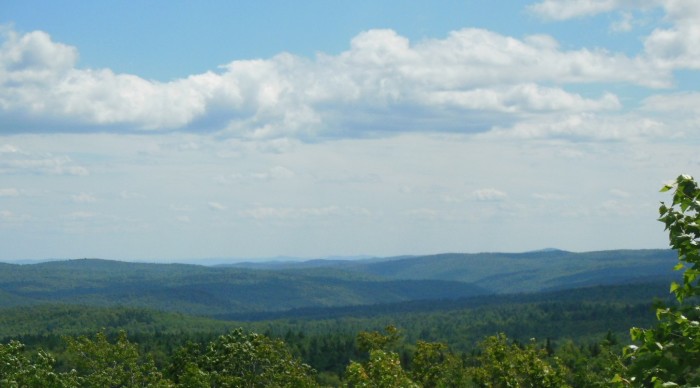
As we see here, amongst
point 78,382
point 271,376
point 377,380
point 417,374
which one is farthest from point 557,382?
point 78,382

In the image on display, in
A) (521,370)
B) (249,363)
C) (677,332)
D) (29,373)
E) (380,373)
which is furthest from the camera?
(249,363)

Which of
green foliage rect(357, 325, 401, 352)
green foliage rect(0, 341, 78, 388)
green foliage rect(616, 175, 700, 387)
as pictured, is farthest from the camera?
green foliage rect(357, 325, 401, 352)

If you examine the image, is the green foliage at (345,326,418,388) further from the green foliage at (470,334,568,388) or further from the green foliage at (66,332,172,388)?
the green foliage at (66,332,172,388)

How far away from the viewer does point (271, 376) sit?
66875mm

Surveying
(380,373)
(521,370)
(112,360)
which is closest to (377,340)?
(521,370)

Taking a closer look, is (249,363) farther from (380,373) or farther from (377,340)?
(380,373)

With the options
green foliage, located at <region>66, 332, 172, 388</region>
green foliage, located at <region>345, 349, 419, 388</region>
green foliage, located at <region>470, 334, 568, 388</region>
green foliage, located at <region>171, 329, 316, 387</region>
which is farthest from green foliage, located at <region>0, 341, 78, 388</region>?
green foliage, located at <region>470, 334, 568, 388</region>

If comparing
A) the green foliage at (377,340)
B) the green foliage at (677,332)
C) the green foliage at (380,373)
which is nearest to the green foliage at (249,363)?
the green foliage at (377,340)

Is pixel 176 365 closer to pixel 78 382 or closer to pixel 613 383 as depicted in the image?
pixel 78 382

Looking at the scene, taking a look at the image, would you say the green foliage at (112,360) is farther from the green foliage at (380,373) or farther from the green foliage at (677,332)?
the green foliage at (677,332)

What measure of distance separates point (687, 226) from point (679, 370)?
11.5 ft

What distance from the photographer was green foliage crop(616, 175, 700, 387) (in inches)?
591

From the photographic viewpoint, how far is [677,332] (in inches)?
628

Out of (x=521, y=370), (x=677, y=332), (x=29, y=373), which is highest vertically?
(x=677, y=332)
